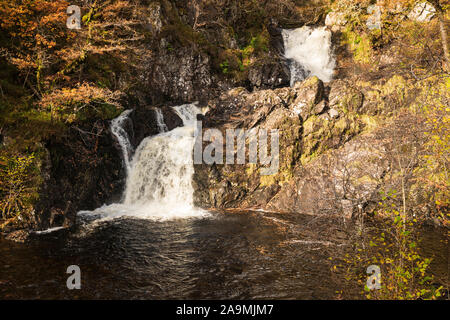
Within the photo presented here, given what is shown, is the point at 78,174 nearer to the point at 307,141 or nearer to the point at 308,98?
the point at 307,141

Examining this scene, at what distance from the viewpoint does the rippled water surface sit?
6.23 meters

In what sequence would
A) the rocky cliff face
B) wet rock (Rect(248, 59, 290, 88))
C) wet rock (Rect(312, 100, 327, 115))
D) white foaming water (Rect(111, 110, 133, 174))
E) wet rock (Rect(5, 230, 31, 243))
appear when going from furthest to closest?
wet rock (Rect(248, 59, 290, 88))
white foaming water (Rect(111, 110, 133, 174))
wet rock (Rect(312, 100, 327, 115))
the rocky cliff face
wet rock (Rect(5, 230, 31, 243))

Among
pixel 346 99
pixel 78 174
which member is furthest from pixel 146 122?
pixel 346 99

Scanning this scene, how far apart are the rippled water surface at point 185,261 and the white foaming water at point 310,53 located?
1522 cm

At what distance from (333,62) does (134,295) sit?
2283 cm

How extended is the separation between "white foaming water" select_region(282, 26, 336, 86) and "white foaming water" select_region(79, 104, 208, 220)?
40.8 ft

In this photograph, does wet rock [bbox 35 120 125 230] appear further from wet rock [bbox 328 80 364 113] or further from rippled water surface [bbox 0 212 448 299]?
wet rock [bbox 328 80 364 113]

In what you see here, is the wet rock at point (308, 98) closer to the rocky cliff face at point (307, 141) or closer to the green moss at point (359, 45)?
the rocky cliff face at point (307, 141)

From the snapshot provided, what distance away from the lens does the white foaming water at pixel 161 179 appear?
13.6m

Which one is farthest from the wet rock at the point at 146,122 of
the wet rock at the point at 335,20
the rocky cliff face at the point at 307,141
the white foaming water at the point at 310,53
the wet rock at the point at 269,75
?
the wet rock at the point at 335,20

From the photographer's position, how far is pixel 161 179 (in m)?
14.4

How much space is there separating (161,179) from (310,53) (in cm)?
1828

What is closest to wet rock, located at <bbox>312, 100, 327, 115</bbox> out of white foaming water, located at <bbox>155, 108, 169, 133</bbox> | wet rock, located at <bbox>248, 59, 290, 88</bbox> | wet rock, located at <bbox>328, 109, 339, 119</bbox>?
wet rock, located at <bbox>328, 109, 339, 119</bbox>

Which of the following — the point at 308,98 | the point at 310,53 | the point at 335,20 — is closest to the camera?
the point at 308,98
